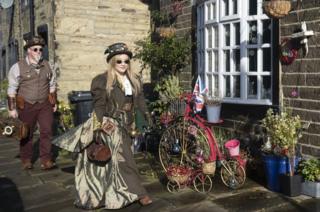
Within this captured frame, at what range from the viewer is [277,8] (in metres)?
5.76

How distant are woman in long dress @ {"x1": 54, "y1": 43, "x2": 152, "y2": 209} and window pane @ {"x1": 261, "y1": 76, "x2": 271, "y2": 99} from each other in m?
2.22

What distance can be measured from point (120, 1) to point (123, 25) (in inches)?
24.6

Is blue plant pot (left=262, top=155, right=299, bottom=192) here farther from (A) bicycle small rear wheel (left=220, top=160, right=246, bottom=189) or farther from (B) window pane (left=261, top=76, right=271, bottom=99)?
(B) window pane (left=261, top=76, right=271, bottom=99)

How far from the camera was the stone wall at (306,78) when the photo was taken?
5.82 meters

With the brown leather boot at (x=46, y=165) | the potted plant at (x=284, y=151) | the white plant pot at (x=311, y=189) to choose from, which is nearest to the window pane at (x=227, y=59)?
the potted plant at (x=284, y=151)

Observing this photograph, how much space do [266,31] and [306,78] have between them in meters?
1.03

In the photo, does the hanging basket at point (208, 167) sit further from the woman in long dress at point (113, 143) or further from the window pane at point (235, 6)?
the window pane at point (235, 6)

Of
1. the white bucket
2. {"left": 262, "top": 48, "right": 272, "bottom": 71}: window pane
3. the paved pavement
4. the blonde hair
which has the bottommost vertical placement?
the paved pavement

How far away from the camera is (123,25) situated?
11672 mm

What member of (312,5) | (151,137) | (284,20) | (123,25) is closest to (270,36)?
(284,20)

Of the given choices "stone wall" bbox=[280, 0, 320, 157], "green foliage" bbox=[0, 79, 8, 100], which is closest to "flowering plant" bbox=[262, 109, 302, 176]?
"stone wall" bbox=[280, 0, 320, 157]

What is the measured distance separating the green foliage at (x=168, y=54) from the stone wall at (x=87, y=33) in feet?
9.16

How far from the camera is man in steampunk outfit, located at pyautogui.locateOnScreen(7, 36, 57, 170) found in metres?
7.05

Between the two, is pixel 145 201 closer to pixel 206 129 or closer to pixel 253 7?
pixel 206 129
